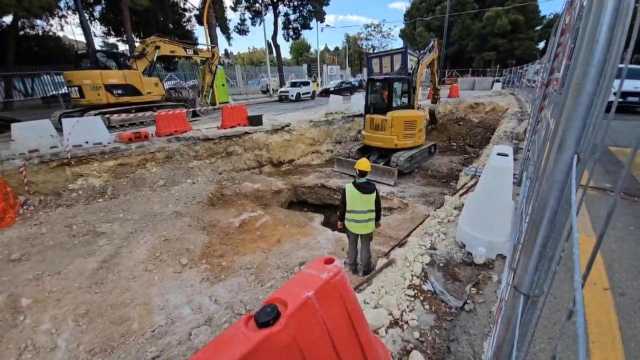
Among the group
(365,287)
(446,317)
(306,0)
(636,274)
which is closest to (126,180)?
(365,287)

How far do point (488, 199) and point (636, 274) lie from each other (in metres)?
1.45

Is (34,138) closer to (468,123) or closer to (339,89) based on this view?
(468,123)

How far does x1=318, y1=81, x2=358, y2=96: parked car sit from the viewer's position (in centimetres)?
2673

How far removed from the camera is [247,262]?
4.90 m

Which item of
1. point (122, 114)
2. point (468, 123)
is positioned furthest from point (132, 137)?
point (468, 123)

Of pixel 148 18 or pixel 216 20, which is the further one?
pixel 216 20

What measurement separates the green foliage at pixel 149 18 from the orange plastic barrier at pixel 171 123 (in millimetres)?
13959

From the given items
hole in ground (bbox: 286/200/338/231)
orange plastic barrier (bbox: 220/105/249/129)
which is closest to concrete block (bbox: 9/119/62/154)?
orange plastic barrier (bbox: 220/105/249/129)

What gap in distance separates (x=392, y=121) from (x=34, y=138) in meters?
8.53

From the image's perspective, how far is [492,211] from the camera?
3180 mm

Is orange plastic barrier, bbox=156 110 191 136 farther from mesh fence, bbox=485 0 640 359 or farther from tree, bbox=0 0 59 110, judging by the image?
mesh fence, bbox=485 0 640 359

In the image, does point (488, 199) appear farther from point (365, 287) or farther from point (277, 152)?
point (277, 152)

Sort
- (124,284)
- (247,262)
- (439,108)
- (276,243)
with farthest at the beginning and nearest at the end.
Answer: (439,108) → (276,243) → (247,262) → (124,284)

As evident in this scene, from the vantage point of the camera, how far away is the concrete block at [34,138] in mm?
6824
